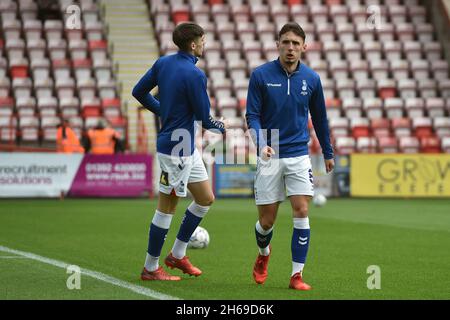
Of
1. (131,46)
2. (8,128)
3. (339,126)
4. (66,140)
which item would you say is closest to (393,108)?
(339,126)

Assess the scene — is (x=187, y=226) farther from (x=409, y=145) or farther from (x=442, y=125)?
(x=442, y=125)

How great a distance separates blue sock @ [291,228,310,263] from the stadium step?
1941 cm

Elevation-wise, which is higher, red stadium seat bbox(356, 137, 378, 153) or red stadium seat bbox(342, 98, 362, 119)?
red stadium seat bbox(342, 98, 362, 119)

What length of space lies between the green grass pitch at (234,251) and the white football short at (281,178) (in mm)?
784

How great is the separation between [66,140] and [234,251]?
1263cm

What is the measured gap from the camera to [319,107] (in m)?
8.28

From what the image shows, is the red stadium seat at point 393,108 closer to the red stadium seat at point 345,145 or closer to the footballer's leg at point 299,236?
the red stadium seat at point 345,145

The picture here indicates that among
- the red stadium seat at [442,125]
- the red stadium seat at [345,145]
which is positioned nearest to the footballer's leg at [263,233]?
the red stadium seat at [345,145]

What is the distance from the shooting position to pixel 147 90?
848 cm

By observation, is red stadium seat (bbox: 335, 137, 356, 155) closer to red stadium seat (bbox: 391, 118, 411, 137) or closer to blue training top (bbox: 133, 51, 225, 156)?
red stadium seat (bbox: 391, 118, 411, 137)

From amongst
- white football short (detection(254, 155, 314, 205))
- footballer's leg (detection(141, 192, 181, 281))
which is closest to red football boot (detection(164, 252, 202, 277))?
footballer's leg (detection(141, 192, 181, 281))

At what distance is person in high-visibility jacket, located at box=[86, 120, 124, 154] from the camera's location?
23.6 m

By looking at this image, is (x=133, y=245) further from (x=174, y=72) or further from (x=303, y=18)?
(x=303, y=18)

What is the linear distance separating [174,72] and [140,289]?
6.09ft
